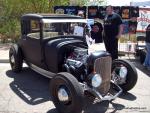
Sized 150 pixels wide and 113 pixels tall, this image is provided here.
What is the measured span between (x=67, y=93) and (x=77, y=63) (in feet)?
3.37

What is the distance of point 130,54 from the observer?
11898 millimetres

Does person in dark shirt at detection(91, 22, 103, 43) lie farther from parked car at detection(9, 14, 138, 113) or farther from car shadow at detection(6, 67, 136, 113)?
parked car at detection(9, 14, 138, 113)

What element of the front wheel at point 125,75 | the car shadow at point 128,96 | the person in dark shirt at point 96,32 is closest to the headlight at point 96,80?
the front wheel at point 125,75

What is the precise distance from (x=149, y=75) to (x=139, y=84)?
108 cm

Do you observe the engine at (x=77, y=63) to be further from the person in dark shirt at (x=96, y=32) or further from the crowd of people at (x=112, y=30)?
the person in dark shirt at (x=96, y=32)

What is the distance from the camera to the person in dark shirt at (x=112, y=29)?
9.25 m

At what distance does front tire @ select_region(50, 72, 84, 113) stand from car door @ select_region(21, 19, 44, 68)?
169cm

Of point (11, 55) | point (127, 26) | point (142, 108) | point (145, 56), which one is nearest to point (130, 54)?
point (145, 56)

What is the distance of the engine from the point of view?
6.75m

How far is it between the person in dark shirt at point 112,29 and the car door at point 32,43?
2.07 metres

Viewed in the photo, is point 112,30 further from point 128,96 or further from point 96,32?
point 96,32

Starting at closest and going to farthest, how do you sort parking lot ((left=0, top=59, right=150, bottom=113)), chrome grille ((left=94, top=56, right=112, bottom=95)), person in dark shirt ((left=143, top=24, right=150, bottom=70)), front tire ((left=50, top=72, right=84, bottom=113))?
1. front tire ((left=50, top=72, right=84, bottom=113))
2. chrome grille ((left=94, top=56, right=112, bottom=95))
3. parking lot ((left=0, top=59, right=150, bottom=113))
4. person in dark shirt ((left=143, top=24, right=150, bottom=70))

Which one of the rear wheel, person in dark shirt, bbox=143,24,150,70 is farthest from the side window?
person in dark shirt, bbox=143,24,150,70

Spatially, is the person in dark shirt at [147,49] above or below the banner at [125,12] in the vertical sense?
below
